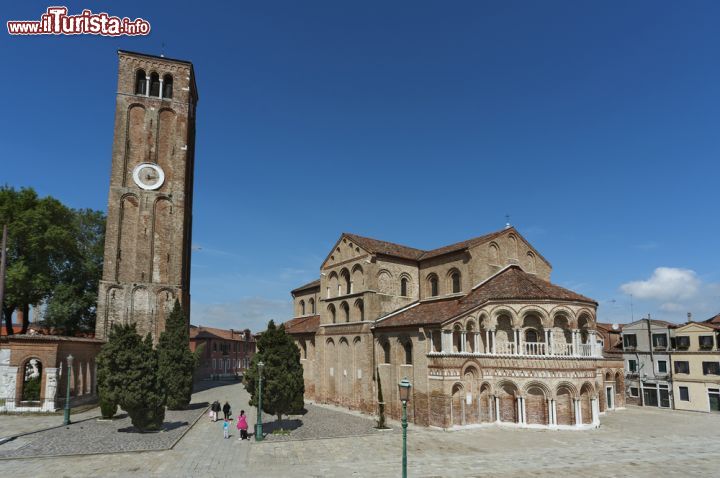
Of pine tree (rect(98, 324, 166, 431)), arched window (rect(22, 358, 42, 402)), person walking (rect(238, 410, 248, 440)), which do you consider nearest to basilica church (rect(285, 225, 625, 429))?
person walking (rect(238, 410, 248, 440))

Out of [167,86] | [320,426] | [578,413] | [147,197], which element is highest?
[167,86]

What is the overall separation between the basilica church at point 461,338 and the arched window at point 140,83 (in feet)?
80.5

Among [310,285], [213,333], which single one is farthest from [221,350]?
[310,285]

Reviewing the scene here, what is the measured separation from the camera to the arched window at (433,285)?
125 feet

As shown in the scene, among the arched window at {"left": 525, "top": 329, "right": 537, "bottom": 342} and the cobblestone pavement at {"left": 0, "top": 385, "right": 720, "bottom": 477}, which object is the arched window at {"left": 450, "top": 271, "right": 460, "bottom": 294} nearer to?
the arched window at {"left": 525, "top": 329, "right": 537, "bottom": 342}

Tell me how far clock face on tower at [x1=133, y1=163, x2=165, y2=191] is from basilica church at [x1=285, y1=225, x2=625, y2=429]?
17.7 meters

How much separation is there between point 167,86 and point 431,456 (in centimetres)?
4224

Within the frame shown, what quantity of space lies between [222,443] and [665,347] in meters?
39.3

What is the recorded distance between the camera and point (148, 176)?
44.5 metres

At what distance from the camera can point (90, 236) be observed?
48.6 m

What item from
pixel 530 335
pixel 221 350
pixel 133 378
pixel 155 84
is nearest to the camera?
pixel 133 378

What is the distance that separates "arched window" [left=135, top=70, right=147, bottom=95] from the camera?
46125mm

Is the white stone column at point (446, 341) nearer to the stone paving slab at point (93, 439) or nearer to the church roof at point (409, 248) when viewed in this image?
the church roof at point (409, 248)

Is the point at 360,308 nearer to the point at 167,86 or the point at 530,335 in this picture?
the point at 530,335
